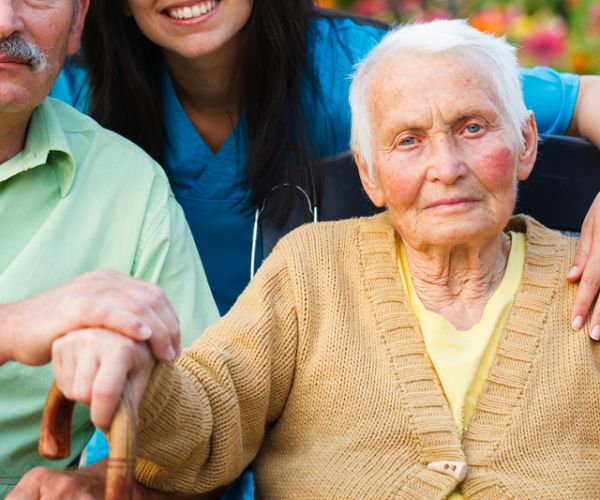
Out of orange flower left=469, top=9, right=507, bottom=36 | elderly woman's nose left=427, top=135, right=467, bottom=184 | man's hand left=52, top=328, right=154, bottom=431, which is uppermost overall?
man's hand left=52, top=328, right=154, bottom=431

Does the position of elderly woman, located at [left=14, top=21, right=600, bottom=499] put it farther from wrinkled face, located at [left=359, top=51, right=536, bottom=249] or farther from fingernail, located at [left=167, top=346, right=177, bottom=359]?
fingernail, located at [left=167, top=346, right=177, bottom=359]

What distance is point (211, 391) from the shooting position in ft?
6.65

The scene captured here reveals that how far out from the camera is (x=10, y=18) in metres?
2.30

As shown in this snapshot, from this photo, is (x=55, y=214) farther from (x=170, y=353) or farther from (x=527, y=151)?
(x=527, y=151)

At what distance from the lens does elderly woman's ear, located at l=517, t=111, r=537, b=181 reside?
242 cm

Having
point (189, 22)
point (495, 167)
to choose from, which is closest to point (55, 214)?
point (189, 22)

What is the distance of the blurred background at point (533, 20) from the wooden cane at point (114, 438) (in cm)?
297

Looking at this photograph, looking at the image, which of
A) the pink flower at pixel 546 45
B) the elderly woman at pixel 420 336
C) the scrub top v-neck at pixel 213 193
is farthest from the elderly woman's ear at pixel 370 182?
the pink flower at pixel 546 45

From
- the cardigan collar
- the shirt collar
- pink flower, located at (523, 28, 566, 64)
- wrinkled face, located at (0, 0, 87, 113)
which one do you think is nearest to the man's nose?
wrinkled face, located at (0, 0, 87, 113)

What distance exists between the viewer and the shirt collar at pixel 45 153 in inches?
94.5

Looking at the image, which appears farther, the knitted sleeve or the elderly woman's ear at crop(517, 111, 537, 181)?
the elderly woman's ear at crop(517, 111, 537, 181)

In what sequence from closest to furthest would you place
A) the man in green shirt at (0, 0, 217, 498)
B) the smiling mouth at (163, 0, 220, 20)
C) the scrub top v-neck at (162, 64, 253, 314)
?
the man in green shirt at (0, 0, 217, 498)
the smiling mouth at (163, 0, 220, 20)
the scrub top v-neck at (162, 64, 253, 314)

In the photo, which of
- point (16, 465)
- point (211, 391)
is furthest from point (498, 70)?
point (16, 465)

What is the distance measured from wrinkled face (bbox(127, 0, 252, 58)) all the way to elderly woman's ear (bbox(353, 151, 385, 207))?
598 mm
